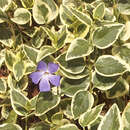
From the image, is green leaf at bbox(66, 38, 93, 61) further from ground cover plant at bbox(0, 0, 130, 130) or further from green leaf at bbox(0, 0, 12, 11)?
green leaf at bbox(0, 0, 12, 11)

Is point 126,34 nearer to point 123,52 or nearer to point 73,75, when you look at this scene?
point 123,52

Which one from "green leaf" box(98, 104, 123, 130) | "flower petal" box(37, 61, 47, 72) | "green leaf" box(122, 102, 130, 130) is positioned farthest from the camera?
"flower petal" box(37, 61, 47, 72)

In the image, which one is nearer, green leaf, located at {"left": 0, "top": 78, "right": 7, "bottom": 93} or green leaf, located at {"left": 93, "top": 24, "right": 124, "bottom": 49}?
green leaf, located at {"left": 93, "top": 24, "right": 124, "bottom": 49}

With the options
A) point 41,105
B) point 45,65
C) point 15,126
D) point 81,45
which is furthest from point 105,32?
point 15,126

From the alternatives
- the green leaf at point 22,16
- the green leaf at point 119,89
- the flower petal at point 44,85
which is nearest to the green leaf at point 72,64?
the flower petal at point 44,85

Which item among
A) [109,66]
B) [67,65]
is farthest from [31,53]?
[109,66]

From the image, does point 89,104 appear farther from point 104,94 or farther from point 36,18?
point 36,18

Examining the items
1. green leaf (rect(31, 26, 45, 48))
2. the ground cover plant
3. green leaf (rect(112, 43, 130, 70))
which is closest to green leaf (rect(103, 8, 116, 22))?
the ground cover plant
